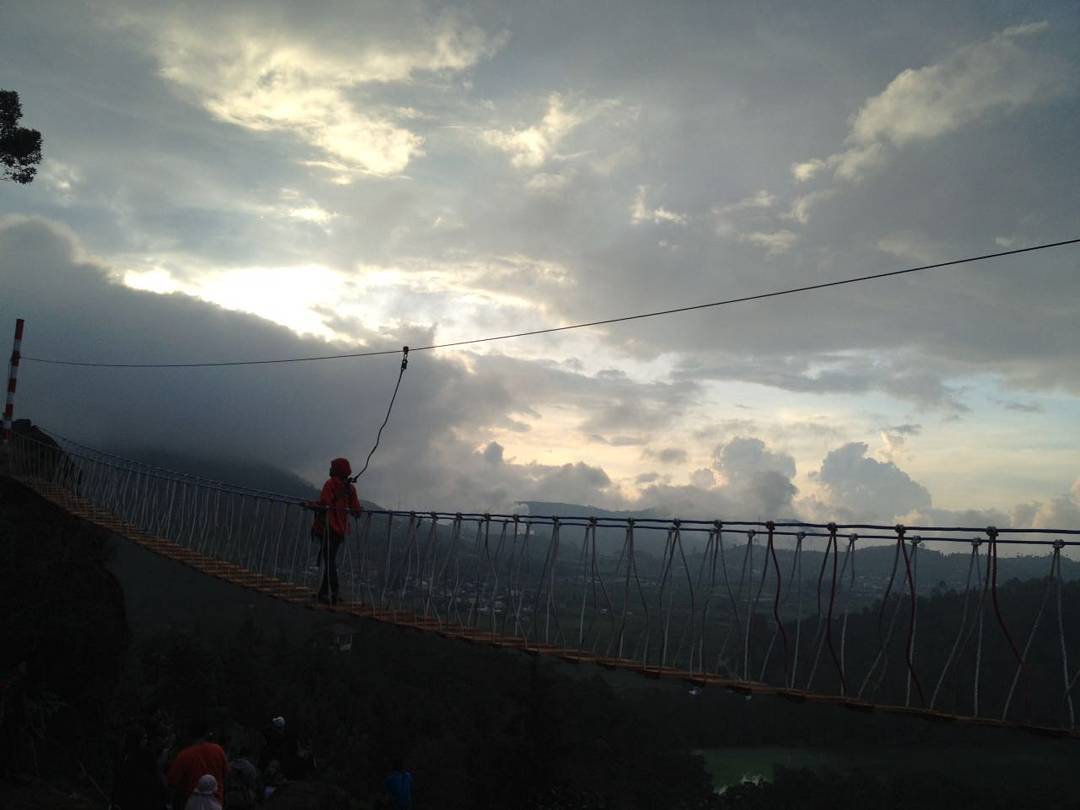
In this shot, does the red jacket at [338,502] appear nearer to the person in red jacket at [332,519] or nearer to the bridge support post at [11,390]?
the person in red jacket at [332,519]

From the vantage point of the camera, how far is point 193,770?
14.5 feet

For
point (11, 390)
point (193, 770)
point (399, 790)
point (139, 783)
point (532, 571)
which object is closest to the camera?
point (193, 770)

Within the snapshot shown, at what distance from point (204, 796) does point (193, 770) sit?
0.60 feet

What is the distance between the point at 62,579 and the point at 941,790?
60352mm

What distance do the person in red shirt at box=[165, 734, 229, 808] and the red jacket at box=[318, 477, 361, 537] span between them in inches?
98.9

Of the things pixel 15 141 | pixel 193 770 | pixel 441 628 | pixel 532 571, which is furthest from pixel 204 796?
pixel 15 141

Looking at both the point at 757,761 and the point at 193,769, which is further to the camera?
the point at 757,761

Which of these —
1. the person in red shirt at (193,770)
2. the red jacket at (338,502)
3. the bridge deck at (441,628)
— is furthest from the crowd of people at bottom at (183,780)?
the red jacket at (338,502)

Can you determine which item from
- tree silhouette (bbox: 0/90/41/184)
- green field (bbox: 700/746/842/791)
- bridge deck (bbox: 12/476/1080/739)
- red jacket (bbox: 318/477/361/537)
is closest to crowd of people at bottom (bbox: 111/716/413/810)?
bridge deck (bbox: 12/476/1080/739)

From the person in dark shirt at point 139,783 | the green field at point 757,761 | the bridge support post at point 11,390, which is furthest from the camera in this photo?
the green field at point 757,761

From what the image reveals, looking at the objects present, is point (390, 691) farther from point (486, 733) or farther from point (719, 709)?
point (719, 709)

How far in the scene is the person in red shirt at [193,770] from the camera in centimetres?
439

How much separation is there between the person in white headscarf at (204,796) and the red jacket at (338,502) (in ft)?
8.97

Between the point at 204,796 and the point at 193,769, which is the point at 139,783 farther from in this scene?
the point at 204,796
